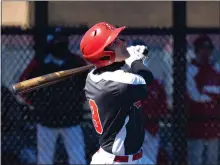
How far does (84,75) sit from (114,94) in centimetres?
229

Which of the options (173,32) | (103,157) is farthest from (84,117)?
(103,157)

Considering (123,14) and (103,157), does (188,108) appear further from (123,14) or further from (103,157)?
(103,157)

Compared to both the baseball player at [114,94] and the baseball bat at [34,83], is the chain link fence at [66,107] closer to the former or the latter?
the baseball bat at [34,83]

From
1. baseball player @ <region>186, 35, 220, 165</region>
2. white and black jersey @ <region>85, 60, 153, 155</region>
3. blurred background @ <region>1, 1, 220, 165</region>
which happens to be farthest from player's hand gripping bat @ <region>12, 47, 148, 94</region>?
baseball player @ <region>186, 35, 220, 165</region>

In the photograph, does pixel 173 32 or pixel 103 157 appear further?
pixel 173 32

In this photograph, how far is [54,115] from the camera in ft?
17.8

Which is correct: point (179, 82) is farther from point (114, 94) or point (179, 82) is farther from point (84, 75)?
point (114, 94)

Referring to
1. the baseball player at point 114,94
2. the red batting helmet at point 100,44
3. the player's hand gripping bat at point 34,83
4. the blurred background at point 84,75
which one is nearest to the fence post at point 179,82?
the blurred background at point 84,75

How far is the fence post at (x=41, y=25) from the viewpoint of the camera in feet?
17.7

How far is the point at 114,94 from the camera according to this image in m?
3.09

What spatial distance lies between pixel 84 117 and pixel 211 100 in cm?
123

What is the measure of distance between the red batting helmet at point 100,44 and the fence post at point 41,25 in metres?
2.30

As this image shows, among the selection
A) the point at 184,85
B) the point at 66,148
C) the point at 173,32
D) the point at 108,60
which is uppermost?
the point at 108,60

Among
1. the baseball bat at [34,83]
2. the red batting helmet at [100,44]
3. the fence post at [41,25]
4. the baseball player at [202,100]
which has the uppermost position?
the red batting helmet at [100,44]
